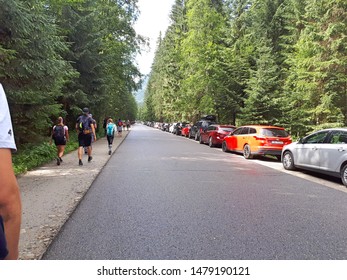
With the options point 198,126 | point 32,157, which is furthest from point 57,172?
point 198,126

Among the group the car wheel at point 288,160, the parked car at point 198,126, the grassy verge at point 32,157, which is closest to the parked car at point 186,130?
the parked car at point 198,126

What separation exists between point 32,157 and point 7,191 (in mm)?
9418

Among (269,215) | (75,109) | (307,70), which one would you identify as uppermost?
(307,70)

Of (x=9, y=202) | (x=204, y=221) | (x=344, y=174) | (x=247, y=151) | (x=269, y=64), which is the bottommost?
(x=247, y=151)

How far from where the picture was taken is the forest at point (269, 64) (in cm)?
1816

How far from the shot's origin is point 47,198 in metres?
5.85

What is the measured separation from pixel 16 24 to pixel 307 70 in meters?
18.0

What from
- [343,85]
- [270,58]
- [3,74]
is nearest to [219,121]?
[270,58]

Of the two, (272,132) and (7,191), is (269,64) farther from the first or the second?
(7,191)

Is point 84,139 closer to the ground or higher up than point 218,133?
higher up

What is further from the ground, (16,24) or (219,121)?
(16,24)

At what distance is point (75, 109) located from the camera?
1900cm

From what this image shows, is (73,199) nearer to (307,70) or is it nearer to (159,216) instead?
(159,216)

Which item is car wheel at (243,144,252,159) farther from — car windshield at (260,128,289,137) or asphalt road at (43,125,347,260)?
asphalt road at (43,125,347,260)
